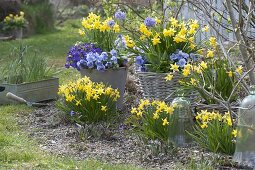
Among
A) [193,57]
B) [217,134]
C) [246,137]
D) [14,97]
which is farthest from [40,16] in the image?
[246,137]

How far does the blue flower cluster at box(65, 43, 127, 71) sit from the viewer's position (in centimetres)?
600

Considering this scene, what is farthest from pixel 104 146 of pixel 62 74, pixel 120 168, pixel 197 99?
pixel 62 74

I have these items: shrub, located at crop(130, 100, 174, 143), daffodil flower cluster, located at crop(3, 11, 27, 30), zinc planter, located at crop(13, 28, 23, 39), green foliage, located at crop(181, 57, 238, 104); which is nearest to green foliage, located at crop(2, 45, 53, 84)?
green foliage, located at crop(181, 57, 238, 104)

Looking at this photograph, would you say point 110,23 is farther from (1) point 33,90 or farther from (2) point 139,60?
(1) point 33,90

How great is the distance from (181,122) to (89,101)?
1.05 m

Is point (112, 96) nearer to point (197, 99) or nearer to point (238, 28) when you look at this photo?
point (197, 99)

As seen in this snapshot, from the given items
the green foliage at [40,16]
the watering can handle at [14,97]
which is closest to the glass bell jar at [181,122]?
the watering can handle at [14,97]

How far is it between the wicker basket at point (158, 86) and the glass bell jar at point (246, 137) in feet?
4.15

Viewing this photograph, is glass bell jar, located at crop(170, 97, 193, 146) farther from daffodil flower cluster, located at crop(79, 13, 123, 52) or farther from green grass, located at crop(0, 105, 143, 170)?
daffodil flower cluster, located at crop(79, 13, 123, 52)

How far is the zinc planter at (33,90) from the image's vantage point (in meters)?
6.68

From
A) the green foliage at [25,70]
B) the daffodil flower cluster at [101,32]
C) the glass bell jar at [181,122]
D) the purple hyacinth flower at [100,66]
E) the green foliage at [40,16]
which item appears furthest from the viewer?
the green foliage at [40,16]

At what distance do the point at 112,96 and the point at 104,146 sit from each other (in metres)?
0.78

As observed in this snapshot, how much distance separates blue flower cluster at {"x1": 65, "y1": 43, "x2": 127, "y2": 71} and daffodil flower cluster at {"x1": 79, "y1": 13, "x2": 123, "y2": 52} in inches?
4.3

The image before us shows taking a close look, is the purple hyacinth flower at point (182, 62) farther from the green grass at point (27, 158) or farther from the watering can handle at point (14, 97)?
the watering can handle at point (14, 97)
